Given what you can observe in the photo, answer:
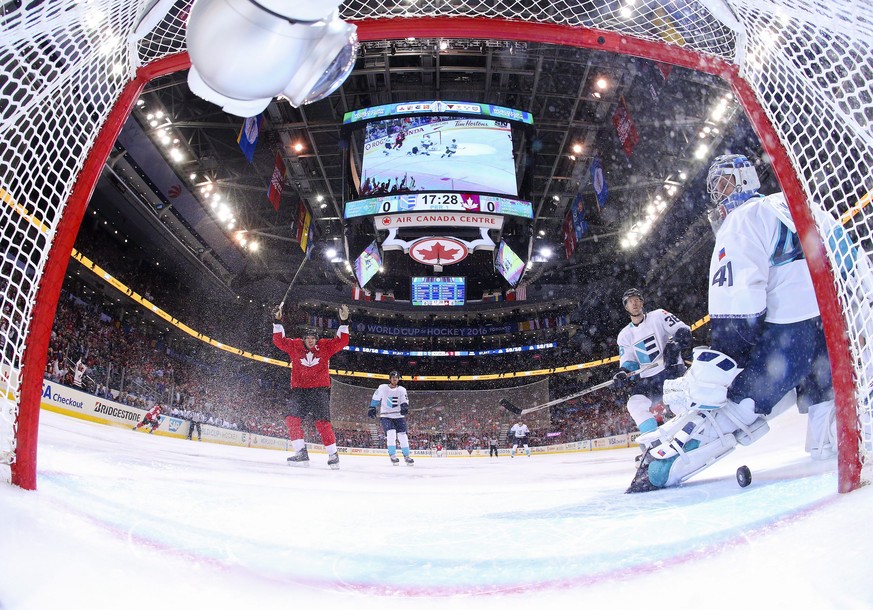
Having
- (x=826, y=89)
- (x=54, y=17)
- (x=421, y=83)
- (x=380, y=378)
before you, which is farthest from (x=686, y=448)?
(x=380, y=378)

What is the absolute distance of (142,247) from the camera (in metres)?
16.0

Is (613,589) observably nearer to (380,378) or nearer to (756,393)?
(756,393)

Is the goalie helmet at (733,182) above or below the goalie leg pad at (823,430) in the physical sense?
above

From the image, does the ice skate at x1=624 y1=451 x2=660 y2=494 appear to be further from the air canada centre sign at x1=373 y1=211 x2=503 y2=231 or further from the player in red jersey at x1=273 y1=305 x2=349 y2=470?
the air canada centre sign at x1=373 y1=211 x2=503 y2=231

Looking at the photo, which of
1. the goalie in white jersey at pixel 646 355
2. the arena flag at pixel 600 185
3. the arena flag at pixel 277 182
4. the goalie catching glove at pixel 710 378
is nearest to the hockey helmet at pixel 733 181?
the goalie catching glove at pixel 710 378

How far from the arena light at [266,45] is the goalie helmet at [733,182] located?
5.81ft

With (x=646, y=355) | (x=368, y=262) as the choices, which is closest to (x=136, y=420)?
(x=368, y=262)

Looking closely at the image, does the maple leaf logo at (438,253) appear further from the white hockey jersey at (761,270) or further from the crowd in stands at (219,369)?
the crowd in stands at (219,369)

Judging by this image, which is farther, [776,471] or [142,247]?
[142,247]

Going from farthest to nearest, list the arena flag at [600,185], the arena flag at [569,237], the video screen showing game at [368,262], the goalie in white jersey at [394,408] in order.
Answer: the arena flag at [569,237], the arena flag at [600,185], the video screen showing game at [368,262], the goalie in white jersey at [394,408]

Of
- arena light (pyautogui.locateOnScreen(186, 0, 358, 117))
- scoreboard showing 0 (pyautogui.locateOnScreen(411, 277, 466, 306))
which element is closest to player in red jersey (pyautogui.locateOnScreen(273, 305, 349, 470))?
arena light (pyautogui.locateOnScreen(186, 0, 358, 117))

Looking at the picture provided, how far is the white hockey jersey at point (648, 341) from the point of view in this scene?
12.8ft

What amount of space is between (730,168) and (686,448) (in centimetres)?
118

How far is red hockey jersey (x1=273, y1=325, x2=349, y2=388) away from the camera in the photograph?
5.54m
